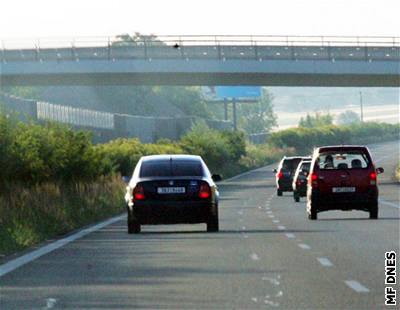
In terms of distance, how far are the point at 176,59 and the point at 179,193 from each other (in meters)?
57.1

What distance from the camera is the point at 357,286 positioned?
53.3 ft

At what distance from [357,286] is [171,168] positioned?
45.1 ft

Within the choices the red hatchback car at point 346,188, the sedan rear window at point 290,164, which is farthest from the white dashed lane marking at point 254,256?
the sedan rear window at point 290,164

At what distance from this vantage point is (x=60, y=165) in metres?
44.2

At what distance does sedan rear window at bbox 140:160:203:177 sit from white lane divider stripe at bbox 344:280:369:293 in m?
12.8

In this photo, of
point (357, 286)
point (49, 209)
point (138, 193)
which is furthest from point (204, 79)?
point (357, 286)

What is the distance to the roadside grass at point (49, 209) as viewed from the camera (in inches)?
1058

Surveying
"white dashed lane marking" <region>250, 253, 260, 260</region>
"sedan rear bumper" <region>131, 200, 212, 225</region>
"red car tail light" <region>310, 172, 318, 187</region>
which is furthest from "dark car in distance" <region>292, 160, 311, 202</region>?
"white dashed lane marking" <region>250, 253, 260, 260</region>

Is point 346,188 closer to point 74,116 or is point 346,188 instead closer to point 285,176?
point 285,176

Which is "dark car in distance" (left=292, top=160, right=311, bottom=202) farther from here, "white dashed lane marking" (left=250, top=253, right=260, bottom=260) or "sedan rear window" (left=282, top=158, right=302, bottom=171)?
"white dashed lane marking" (left=250, top=253, right=260, bottom=260)

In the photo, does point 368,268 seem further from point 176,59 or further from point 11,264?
point 176,59

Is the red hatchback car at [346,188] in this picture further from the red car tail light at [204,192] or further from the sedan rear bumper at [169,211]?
the sedan rear bumper at [169,211]

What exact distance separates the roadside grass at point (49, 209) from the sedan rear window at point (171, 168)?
2073 millimetres

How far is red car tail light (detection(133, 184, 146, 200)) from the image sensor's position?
94.8 ft
